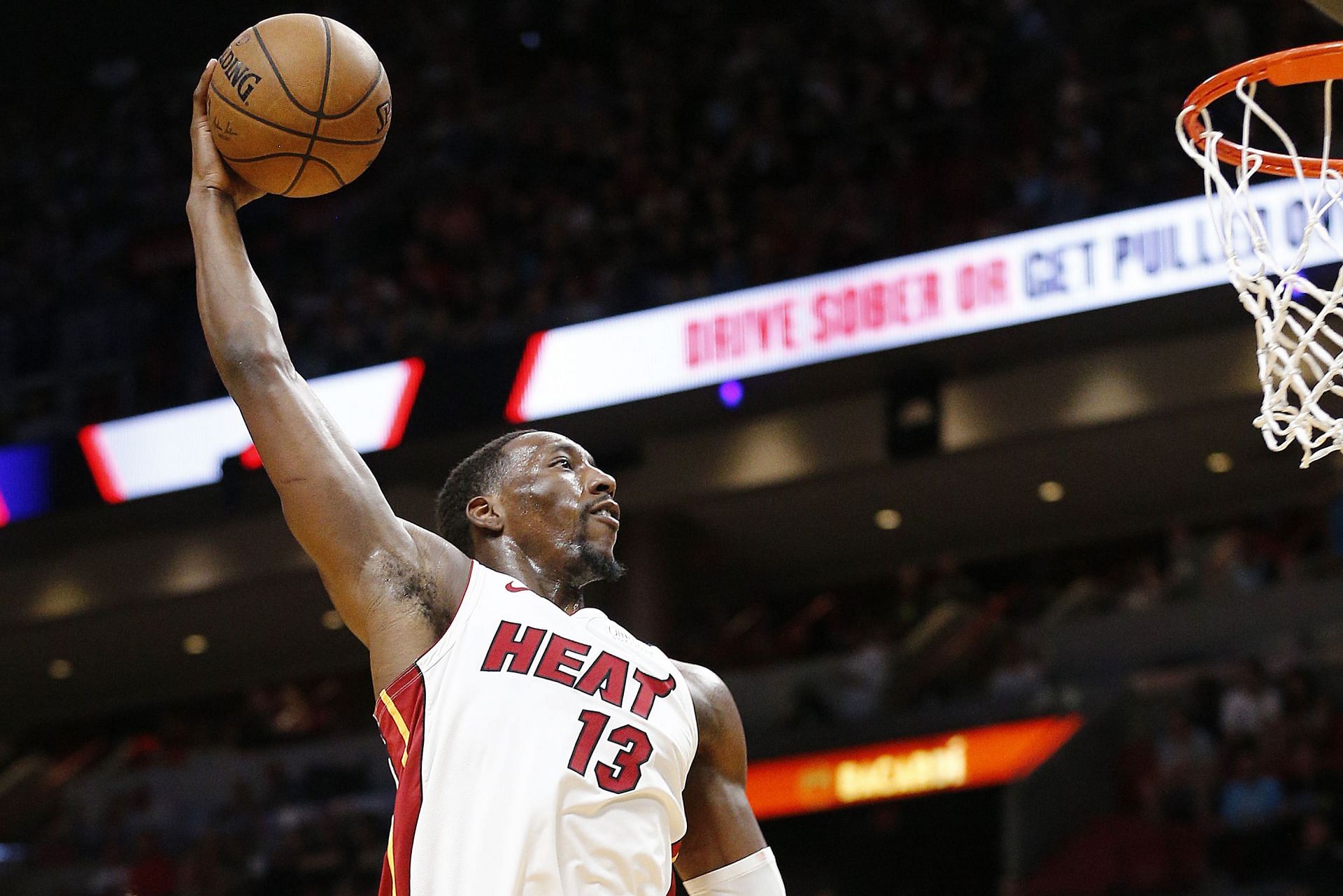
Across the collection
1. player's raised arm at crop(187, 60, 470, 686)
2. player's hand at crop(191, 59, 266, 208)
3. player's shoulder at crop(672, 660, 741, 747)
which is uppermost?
player's hand at crop(191, 59, 266, 208)

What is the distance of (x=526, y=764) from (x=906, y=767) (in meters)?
8.67

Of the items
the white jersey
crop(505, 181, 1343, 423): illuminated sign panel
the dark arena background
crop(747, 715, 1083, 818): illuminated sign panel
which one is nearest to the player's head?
the white jersey

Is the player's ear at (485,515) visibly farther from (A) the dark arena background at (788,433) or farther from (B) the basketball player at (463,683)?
(A) the dark arena background at (788,433)

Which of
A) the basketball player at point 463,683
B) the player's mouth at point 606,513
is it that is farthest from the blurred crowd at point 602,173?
the basketball player at point 463,683

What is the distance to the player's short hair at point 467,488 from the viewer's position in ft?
10.3

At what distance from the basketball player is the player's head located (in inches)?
5.1

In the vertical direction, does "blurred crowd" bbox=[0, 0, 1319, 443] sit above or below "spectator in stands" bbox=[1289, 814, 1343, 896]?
above

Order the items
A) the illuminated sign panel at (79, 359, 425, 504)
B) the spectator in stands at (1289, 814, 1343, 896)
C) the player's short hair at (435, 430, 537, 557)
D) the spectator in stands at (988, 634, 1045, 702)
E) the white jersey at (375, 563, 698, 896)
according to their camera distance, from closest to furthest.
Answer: the white jersey at (375, 563, 698, 896) → the player's short hair at (435, 430, 537, 557) → the spectator in stands at (1289, 814, 1343, 896) → the spectator in stands at (988, 634, 1045, 702) → the illuminated sign panel at (79, 359, 425, 504)

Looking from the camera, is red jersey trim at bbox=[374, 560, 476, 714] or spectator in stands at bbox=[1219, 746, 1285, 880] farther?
spectator in stands at bbox=[1219, 746, 1285, 880]

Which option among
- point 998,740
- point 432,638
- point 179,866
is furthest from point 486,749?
point 179,866

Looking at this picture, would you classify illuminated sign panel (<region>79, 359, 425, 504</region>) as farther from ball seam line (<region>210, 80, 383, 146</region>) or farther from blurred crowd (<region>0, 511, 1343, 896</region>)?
ball seam line (<region>210, 80, 383, 146</region>)

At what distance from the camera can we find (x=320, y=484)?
2.65 meters

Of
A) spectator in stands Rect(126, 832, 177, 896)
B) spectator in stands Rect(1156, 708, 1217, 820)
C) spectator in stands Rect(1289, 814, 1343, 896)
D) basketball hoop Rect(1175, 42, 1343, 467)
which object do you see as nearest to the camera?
basketball hoop Rect(1175, 42, 1343, 467)

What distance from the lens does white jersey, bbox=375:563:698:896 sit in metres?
2.56
